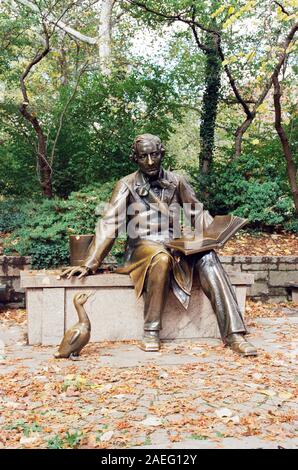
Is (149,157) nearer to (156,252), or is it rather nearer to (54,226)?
(156,252)

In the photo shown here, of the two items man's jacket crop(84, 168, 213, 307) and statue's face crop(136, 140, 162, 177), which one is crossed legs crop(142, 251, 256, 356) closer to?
man's jacket crop(84, 168, 213, 307)

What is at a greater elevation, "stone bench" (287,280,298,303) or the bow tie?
the bow tie

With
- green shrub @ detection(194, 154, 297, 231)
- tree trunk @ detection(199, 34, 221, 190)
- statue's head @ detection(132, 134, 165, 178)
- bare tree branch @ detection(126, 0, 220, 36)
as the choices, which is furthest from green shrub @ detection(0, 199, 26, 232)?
bare tree branch @ detection(126, 0, 220, 36)

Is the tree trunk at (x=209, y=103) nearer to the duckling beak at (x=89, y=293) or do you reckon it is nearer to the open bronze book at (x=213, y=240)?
the open bronze book at (x=213, y=240)

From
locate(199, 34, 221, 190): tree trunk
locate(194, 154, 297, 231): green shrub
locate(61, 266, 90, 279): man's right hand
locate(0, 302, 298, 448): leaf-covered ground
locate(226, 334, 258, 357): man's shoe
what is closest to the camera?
locate(0, 302, 298, 448): leaf-covered ground

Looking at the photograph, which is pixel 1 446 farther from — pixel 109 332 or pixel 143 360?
pixel 109 332

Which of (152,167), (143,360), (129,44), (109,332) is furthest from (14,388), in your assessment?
(129,44)

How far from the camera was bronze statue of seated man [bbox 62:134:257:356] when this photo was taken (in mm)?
4816

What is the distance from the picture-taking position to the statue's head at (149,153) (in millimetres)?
5098

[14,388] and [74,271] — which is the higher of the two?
[74,271]

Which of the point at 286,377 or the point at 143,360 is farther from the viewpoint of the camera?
the point at 143,360

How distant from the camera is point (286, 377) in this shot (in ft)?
13.1

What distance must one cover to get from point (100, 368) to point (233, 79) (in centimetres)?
799

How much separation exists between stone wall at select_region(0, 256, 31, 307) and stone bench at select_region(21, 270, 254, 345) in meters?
2.00
